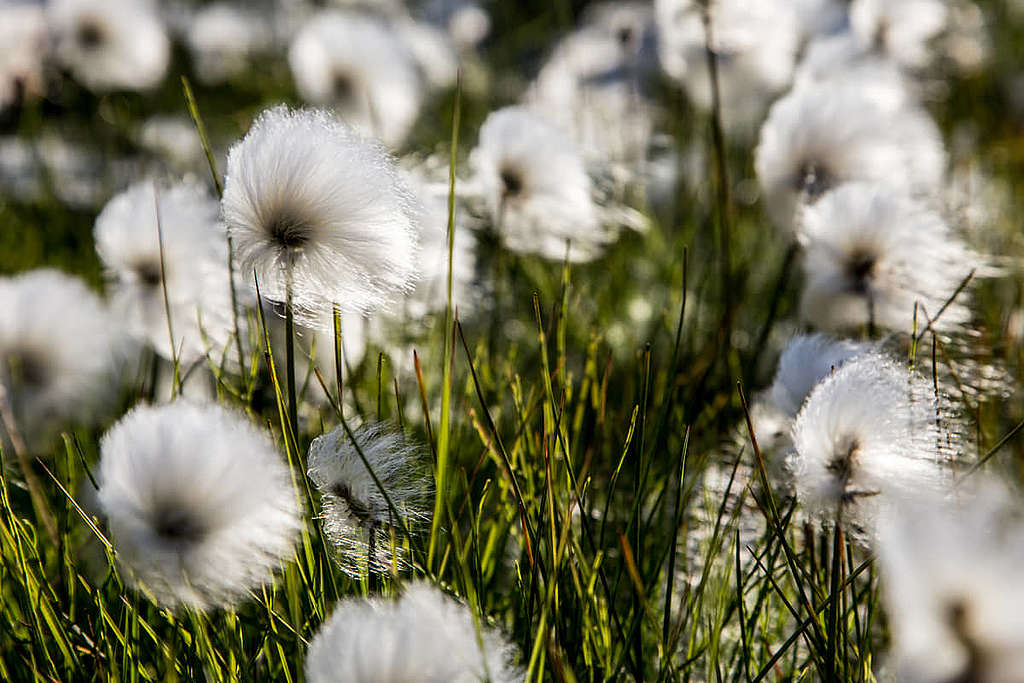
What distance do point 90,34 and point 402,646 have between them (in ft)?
6.45

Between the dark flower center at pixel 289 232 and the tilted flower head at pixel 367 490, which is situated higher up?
the dark flower center at pixel 289 232

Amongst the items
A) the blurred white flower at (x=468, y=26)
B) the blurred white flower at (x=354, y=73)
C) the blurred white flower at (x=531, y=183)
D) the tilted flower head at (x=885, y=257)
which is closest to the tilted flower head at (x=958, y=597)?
the tilted flower head at (x=885, y=257)

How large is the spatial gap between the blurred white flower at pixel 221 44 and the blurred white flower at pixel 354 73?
5.71 ft

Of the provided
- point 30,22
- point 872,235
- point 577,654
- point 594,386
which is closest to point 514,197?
point 594,386

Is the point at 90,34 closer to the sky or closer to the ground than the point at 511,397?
closer to the sky

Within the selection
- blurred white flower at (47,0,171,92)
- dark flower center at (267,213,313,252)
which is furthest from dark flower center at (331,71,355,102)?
dark flower center at (267,213,313,252)

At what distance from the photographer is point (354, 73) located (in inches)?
72.1

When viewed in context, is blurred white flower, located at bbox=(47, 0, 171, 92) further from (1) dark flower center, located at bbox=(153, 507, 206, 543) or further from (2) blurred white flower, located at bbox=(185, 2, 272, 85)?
(1) dark flower center, located at bbox=(153, 507, 206, 543)

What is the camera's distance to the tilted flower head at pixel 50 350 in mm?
1153

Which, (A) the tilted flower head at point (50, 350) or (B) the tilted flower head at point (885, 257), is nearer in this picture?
(B) the tilted flower head at point (885, 257)

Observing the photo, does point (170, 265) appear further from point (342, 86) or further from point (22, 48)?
point (22, 48)

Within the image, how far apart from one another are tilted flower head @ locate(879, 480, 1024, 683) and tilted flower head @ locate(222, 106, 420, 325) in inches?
17.6

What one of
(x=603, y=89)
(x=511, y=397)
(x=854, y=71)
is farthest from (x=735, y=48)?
(x=603, y=89)

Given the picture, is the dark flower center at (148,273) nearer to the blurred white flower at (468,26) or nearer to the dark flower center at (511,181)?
the dark flower center at (511,181)
